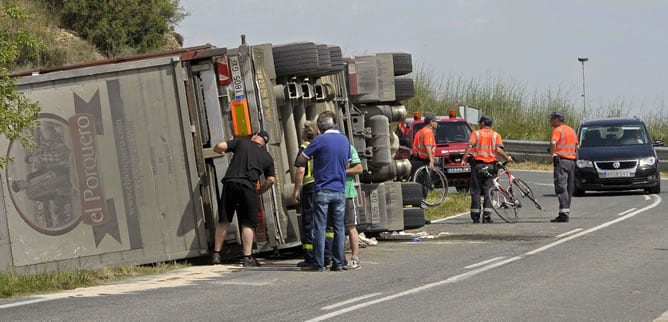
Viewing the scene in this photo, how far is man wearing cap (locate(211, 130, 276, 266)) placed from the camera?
1559 cm

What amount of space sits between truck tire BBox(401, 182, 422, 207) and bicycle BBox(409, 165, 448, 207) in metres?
6.75

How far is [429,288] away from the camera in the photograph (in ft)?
42.3

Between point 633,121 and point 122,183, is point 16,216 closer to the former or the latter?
point 122,183

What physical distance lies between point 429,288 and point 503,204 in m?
9.45

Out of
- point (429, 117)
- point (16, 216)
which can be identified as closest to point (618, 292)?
point (16, 216)

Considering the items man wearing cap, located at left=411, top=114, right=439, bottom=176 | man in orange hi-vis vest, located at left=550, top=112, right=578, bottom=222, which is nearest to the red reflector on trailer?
man in orange hi-vis vest, located at left=550, top=112, right=578, bottom=222

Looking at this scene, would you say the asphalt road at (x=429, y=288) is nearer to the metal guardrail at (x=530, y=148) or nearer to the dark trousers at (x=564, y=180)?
the dark trousers at (x=564, y=180)

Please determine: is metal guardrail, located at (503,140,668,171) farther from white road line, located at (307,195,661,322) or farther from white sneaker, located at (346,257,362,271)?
white sneaker, located at (346,257,362,271)

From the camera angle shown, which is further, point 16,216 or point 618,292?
point 16,216

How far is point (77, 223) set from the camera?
51.6 ft

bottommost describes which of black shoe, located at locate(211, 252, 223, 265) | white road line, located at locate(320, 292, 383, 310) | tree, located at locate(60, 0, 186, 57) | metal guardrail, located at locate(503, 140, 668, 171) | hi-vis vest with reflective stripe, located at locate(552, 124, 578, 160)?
metal guardrail, located at locate(503, 140, 668, 171)

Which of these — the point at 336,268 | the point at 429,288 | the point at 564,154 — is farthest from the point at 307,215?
the point at 564,154

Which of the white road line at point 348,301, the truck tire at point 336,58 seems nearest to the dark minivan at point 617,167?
the truck tire at point 336,58

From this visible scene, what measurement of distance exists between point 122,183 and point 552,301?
19.6 feet
